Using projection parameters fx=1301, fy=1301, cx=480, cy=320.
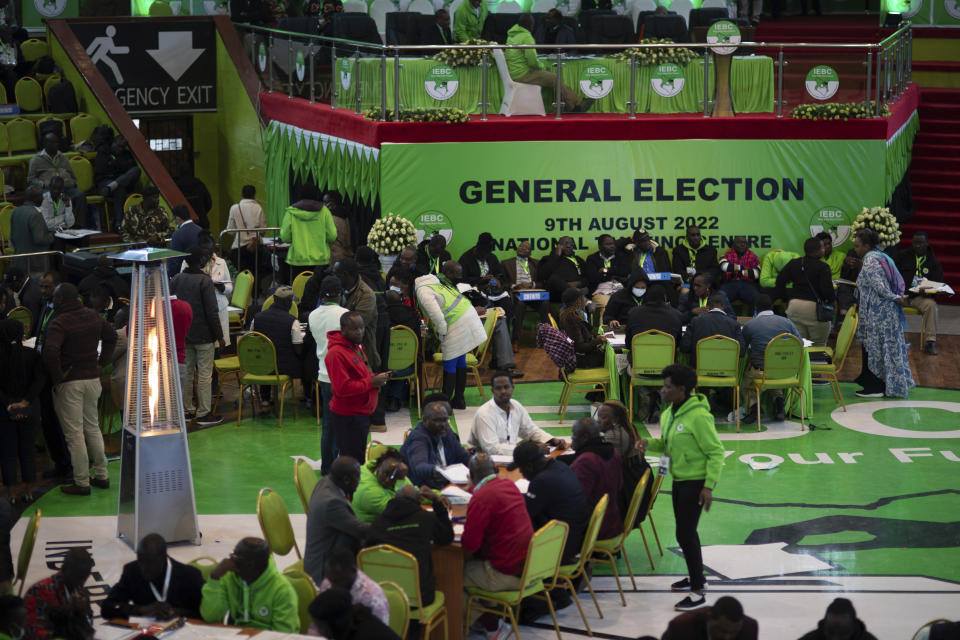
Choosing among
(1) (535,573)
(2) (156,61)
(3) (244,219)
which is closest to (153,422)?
(1) (535,573)

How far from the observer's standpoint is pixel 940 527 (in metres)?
10.1

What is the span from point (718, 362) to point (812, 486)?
1659 millimetres

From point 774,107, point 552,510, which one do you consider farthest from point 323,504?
point 774,107

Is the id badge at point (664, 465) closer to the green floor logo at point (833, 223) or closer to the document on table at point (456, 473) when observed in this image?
the document on table at point (456, 473)

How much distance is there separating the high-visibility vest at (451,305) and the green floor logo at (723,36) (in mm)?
5923

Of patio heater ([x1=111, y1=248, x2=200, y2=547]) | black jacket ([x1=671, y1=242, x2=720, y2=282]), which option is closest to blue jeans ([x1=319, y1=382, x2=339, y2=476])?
patio heater ([x1=111, y1=248, x2=200, y2=547])

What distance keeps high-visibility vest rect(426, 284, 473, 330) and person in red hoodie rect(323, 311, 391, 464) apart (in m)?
2.46

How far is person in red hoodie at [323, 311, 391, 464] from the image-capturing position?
393 inches

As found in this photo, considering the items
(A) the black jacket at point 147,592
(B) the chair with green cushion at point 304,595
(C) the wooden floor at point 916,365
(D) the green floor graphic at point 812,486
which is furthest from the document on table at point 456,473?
(C) the wooden floor at point 916,365

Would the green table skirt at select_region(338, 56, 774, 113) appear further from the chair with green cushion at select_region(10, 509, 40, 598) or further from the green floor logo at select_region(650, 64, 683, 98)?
the chair with green cushion at select_region(10, 509, 40, 598)

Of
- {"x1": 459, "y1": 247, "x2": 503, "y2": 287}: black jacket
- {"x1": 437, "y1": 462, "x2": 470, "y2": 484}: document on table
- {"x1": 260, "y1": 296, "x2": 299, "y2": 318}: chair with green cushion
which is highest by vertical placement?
{"x1": 459, "y1": 247, "x2": 503, "y2": 287}: black jacket

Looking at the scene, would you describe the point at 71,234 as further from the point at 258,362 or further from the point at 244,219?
the point at 258,362

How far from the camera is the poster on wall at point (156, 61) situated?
20719mm

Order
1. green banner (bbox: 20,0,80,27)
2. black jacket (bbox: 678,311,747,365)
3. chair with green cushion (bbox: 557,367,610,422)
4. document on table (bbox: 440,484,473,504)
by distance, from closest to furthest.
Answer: document on table (bbox: 440,484,473,504) < black jacket (bbox: 678,311,747,365) < chair with green cushion (bbox: 557,367,610,422) < green banner (bbox: 20,0,80,27)
